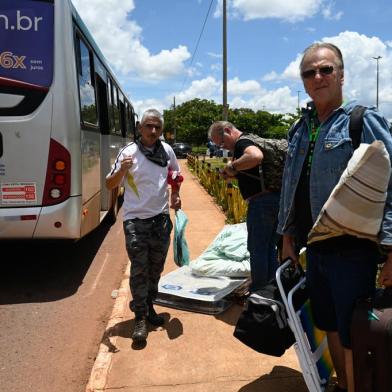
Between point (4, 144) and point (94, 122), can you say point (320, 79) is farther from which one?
point (94, 122)

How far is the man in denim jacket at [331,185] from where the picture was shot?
229 cm

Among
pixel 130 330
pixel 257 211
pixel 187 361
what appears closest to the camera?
pixel 187 361

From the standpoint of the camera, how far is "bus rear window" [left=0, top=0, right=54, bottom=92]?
4.91m

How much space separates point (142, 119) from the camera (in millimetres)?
4117

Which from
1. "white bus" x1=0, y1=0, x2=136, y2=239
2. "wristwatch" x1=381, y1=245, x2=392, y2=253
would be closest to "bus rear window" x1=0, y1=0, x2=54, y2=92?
"white bus" x1=0, y1=0, x2=136, y2=239

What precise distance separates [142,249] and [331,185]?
6.93ft

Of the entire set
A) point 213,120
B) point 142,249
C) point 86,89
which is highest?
point 213,120

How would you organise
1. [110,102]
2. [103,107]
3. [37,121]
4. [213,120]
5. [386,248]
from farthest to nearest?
[213,120] → [110,102] → [103,107] → [37,121] → [386,248]

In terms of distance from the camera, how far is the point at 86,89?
604cm

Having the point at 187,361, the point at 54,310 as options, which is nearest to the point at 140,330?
the point at 187,361

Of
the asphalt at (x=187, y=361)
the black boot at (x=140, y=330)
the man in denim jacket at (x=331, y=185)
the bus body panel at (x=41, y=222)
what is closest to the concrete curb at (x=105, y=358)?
the asphalt at (x=187, y=361)

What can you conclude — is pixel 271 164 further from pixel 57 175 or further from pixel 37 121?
pixel 37 121

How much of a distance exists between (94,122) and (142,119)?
2.60 m

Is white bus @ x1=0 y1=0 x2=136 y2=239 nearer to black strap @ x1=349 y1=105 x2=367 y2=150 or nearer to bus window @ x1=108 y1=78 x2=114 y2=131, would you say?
black strap @ x1=349 y1=105 x2=367 y2=150
